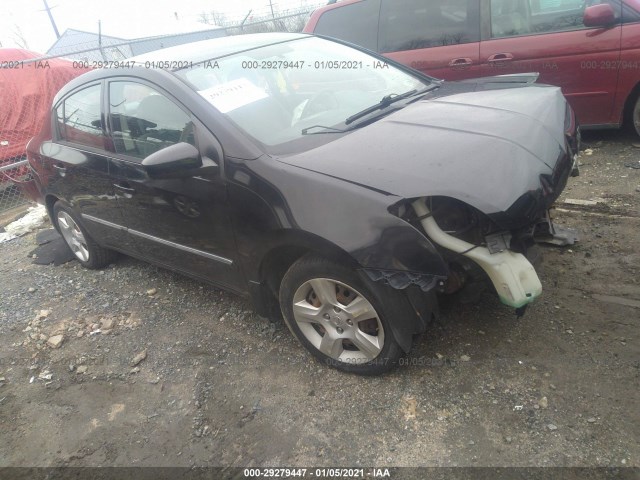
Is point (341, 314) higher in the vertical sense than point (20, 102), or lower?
lower

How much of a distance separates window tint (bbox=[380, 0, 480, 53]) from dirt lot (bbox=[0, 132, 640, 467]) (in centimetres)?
243

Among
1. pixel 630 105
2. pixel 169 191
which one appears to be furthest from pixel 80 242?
pixel 630 105

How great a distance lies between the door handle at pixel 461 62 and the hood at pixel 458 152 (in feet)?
7.88

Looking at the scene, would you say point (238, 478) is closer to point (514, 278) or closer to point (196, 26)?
point (514, 278)

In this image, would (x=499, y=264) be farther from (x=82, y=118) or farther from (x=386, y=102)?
(x=82, y=118)

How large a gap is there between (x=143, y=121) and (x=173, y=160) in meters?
0.73

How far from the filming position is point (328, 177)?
7.08 ft

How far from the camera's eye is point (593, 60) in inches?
173

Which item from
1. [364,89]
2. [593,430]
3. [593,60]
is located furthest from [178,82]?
[593,60]

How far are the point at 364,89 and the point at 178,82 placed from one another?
1.17 meters

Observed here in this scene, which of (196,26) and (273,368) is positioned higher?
(196,26)

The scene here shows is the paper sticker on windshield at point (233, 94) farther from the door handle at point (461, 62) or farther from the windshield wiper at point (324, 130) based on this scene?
the door handle at point (461, 62)

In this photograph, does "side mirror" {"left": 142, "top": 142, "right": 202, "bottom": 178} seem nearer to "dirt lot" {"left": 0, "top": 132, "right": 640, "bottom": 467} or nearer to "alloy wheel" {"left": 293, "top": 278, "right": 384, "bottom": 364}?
"alloy wheel" {"left": 293, "top": 278, "right": 384, "bottom": 364}

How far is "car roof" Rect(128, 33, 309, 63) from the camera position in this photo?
Result: 301cm
